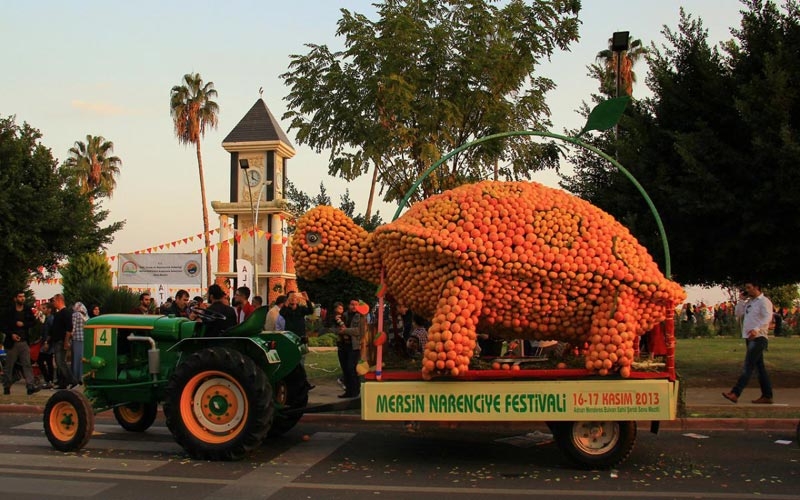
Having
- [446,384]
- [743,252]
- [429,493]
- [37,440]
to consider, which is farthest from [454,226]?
[743,252]

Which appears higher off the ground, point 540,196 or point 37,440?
point 540,196

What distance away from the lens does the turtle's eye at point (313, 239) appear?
797 cm

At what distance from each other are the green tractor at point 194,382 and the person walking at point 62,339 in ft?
14.0

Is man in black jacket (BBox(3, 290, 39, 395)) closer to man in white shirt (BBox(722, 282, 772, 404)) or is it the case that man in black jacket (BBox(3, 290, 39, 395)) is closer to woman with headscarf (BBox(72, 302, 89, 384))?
woman with headscarf (BBox(72, 302, 89, 384))

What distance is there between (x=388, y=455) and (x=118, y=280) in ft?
99.2

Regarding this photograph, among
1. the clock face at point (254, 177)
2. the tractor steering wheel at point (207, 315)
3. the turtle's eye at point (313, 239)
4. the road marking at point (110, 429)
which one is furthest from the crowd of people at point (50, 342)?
the clock face at point (254, 177)

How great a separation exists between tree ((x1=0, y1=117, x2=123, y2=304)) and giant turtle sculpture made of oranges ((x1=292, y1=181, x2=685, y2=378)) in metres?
16.7

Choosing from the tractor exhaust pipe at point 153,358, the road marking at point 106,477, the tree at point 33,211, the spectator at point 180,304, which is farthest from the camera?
the tree at point 33,211

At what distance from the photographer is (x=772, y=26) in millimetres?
12406

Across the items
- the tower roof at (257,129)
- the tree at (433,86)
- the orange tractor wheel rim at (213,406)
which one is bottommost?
the orange tractor wheel rim at (213,406)

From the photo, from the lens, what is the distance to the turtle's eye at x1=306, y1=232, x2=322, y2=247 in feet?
26.1

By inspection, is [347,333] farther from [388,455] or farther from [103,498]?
[103,498]

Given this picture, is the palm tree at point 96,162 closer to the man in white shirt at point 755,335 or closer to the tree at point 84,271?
the tree at point 84,271

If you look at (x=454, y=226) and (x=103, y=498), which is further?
(x=454, y=226)
